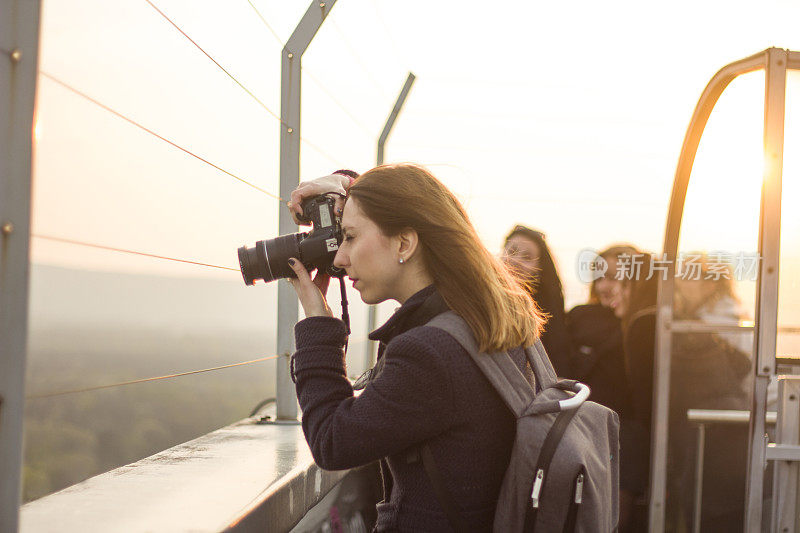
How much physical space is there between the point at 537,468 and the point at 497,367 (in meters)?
0.17

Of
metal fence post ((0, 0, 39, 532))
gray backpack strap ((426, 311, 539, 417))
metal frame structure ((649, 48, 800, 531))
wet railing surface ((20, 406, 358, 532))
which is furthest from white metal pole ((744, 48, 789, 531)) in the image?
metal fence post ((0, 0, 39, 532))

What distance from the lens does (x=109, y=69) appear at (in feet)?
5.64

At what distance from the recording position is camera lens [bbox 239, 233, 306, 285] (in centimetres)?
171

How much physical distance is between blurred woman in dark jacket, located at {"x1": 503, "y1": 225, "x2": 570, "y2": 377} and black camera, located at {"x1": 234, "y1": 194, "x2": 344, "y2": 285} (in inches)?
68.1

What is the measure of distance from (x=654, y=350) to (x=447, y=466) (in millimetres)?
2318

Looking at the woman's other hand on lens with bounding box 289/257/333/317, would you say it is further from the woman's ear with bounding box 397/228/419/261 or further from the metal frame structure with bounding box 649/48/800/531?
the metal frame structure with bounding box 649/48/800/531

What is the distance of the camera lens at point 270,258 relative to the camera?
1.71 metres

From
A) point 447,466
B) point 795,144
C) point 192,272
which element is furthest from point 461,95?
point 447,466

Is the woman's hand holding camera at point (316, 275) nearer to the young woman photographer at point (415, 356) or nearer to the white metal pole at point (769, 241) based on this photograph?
the young woman photographer at point (415, 356)

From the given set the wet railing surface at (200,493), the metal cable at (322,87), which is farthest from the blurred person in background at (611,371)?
the wet railing surface at (200,493)

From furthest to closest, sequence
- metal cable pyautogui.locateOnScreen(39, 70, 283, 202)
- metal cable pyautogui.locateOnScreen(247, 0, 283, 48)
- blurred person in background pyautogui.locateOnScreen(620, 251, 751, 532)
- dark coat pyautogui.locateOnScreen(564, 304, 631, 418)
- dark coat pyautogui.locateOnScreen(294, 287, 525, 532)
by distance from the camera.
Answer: dark coat pyautogui.locateOnScreen(564, 304, 631, 418) < blurred person in background pyautogui.locateOnScreen(620, 251, 751, 532) < metal cable pyautogui.locateOnScreen(247, 0, 283, 48) < dark coat pyautogui.locateOnScreen(294, 287, 525, 532) < metal cable pyautogui.locateOnScreen(39, 70, 283, 202)

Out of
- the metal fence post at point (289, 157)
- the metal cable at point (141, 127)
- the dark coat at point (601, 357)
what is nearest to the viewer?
the metal cable at point (141, 127)

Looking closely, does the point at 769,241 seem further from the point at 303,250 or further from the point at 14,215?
the point at 14,215

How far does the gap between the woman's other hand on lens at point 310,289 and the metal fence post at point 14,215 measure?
21.9 inches
